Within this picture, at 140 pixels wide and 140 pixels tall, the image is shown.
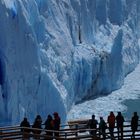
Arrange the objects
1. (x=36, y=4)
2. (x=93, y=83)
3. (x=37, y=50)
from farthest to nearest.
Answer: (x=93, y=83) < (x=36, y=4) < (x=37, y=50)

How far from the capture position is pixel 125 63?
32.3m

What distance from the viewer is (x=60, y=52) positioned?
865 inches

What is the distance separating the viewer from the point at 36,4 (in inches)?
773

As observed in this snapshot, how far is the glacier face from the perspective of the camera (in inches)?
654

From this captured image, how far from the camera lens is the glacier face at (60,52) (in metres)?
16.6

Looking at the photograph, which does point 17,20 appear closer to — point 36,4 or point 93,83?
point 36,4

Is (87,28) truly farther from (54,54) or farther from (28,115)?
(28,115)

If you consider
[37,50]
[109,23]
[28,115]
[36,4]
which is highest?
[109,23]

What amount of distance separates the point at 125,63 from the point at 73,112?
32.6 feet

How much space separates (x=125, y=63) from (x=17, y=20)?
53.2 feet

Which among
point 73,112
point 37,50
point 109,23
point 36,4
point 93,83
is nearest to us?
point 37,50

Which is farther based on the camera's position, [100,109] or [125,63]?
[125,63]

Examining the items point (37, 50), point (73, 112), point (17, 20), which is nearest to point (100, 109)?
point (73, 112)

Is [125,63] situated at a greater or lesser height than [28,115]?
greater
